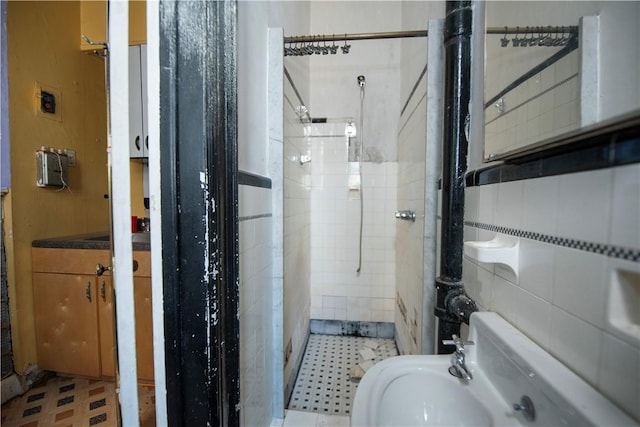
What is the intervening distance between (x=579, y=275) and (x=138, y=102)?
1.50 m

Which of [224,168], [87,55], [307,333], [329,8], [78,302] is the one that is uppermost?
[329,8]

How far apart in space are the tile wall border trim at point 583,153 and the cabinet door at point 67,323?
2054 mm

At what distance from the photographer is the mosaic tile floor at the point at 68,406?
1.31 metres

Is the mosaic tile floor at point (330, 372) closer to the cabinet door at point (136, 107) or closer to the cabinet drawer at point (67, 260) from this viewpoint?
the cabinet drawer at point (67, 260)

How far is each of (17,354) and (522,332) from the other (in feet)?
7.83

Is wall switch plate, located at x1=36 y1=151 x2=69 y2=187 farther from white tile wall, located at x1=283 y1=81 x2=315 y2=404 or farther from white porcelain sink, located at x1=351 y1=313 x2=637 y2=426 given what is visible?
white porcelain sink, located at x1=351 y1=313 x2=637 y2=426

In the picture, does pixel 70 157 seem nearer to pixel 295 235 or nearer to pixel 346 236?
pixel 295 235

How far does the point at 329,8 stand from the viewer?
7.13ft

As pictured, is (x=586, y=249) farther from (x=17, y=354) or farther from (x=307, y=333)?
(x=17, y=354)

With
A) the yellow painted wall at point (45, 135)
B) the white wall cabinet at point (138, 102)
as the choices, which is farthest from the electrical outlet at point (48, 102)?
the white wall cabinet at point (138, 102)

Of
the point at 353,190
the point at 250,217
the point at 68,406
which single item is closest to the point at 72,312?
the point at 68,406

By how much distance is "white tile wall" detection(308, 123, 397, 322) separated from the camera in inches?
86.7

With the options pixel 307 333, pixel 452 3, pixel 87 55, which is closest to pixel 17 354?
pixel 307 333

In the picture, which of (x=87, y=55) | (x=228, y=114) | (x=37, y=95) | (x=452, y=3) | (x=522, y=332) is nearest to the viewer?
(x=522, y=332)
